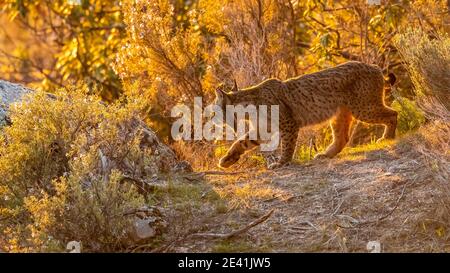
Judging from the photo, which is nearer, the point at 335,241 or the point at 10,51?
the point at 335,241

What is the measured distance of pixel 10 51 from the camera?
19.4 meters

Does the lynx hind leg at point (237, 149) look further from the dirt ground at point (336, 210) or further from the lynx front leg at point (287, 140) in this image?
the dirt ground at point (336, 210)

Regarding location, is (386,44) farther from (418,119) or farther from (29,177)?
(29,177)

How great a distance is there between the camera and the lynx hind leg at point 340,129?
9.48 metres

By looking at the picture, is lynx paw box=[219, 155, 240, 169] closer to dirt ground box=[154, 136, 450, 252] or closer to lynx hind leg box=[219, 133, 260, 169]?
lynx hind leg box=[219, 133, 260, 169]

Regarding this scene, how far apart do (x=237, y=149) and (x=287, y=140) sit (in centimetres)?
55

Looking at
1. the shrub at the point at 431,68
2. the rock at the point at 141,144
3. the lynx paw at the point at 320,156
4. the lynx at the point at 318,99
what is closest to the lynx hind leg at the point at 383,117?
the lynx at the point at 318,99

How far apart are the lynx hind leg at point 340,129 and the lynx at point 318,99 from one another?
0.05 m

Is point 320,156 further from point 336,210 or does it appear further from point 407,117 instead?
point 336,210

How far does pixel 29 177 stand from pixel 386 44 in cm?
586

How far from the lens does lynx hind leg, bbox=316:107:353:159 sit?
9.48 m

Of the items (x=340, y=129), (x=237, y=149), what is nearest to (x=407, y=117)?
(x=340, y=129)

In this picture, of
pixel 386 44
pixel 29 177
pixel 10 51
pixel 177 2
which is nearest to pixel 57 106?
pixel 29 177

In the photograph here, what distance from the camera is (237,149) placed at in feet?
30.7
